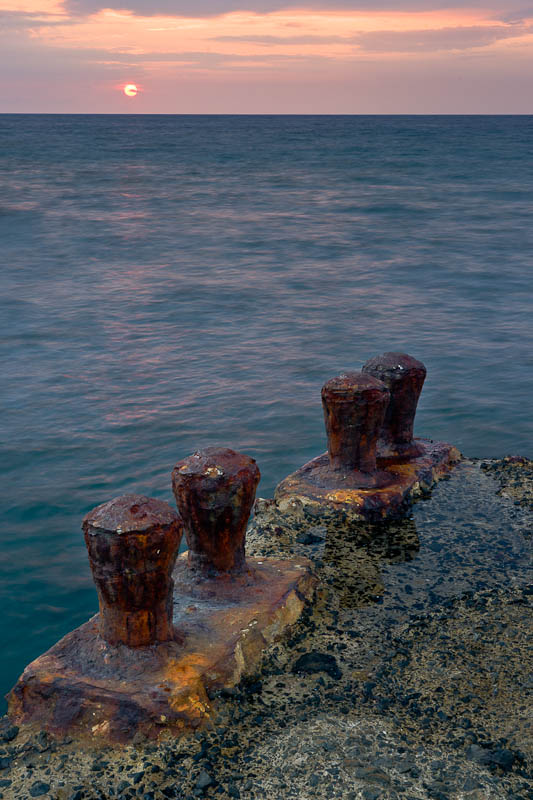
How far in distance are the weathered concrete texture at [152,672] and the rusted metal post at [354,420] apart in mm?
1051

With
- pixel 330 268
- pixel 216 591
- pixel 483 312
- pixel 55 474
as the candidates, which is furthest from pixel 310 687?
pixel 330 268

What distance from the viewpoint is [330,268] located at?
17.5m

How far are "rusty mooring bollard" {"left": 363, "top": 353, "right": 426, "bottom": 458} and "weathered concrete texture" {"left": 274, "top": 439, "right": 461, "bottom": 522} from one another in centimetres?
12

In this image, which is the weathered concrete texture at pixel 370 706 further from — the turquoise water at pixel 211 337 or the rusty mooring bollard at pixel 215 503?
the turquoise water at pixel 211 337

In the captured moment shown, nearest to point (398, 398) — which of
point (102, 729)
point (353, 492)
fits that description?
point (353, 492)

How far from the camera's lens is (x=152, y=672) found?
2377mm

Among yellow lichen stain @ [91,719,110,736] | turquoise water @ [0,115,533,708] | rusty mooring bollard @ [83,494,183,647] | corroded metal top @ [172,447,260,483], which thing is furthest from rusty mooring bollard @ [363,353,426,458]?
turquoise water @ [0,115,533,708]

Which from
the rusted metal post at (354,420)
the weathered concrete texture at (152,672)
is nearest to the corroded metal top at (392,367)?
the rusted metal post at (354,420)

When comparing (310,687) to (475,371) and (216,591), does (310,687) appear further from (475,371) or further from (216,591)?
(475,371)

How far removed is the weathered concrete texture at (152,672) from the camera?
7.41ft

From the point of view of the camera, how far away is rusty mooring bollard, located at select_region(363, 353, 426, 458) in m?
4.02

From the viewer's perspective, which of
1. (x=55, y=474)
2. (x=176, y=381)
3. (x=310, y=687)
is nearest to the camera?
(x=310, y=687)

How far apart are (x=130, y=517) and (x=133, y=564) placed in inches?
5.4

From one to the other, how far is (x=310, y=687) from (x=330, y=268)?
51.1ft
